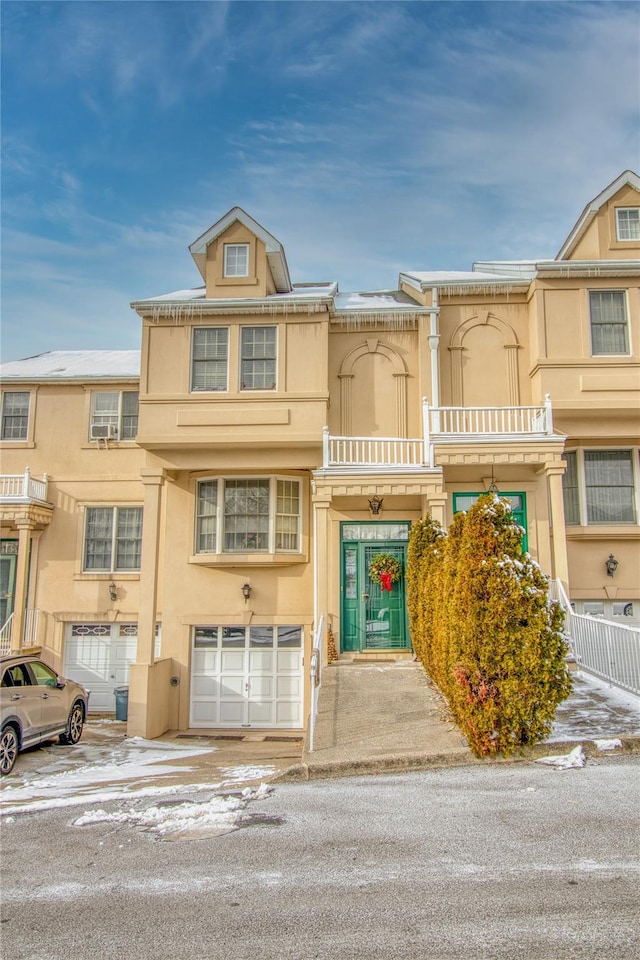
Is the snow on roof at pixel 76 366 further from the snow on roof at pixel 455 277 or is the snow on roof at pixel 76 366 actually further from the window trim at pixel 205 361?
the snow on roof at pixel 455 277

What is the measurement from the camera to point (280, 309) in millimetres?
15719

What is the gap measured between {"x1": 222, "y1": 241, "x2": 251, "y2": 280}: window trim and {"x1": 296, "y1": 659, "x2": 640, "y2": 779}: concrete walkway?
8.98 m

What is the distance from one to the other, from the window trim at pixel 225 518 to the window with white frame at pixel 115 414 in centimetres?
363

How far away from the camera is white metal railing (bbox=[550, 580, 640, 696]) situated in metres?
9.98

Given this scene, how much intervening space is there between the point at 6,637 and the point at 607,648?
Answer: 13.9 m

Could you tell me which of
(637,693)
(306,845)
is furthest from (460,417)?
(306,845)

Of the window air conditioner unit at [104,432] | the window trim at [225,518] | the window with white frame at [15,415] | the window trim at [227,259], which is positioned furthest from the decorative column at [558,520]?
the window with white frame at [15,415]

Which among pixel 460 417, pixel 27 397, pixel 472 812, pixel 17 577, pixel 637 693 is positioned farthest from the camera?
pixel 27 397

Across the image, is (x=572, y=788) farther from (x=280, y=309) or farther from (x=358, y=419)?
(x=280, y=309)

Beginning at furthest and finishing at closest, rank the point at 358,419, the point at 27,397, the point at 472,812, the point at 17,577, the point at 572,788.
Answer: the point at 27,397
the point at 17,577
the point at 358,419
the point at 572,788
the point at 472,812

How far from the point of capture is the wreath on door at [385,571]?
15.2 m

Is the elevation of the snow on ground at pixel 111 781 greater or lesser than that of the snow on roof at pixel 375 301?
lesser

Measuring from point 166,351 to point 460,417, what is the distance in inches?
255

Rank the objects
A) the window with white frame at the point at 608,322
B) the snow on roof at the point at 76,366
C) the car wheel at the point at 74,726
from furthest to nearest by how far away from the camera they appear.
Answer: the snow on roof at the point at 76,366, the window with white frame at the point at 608,322, the car wheel at the point at 74,726
